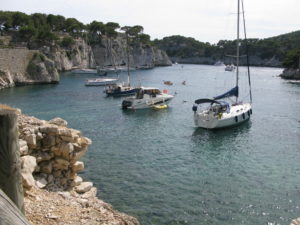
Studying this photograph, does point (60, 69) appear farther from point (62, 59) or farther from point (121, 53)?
point (121, 53)

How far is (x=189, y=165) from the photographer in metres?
21.0

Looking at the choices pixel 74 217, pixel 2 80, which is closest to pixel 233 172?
pixel 74 217

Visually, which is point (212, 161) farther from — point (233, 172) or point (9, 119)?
point (9, 119)

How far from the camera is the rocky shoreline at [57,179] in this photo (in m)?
9.20

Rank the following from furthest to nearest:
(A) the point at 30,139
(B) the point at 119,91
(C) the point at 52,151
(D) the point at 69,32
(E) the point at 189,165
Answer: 1. (D) the point at 69,32
2. (B) the point at 119,91
3. (E) the point at 189,165
4. (C) the point at 52,151
5. (A) the point at 30,139

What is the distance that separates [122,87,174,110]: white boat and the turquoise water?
141 cm

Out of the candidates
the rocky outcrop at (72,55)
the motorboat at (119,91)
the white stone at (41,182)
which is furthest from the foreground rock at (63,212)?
the rocky outcrop at (72,55)

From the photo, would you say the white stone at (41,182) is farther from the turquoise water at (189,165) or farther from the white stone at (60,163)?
the turquoise water at (189,165)

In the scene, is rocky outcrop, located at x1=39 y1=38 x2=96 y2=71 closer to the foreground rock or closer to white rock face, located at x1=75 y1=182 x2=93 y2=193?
white rock face, located at x1=75 y1=182 x2=93 y2=193

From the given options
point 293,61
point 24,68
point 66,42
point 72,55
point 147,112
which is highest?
point 66,42

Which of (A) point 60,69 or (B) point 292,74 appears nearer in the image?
(B) point 292,74

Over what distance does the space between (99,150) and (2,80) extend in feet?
137

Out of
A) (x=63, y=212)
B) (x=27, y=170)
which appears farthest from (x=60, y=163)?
(x=63, y=212)

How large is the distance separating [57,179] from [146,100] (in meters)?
30.5
